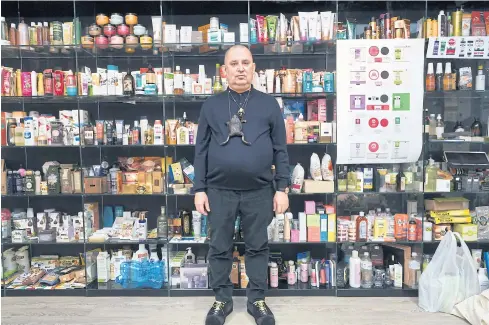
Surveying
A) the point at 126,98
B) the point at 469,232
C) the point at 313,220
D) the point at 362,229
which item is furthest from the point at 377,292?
the point at 126,98

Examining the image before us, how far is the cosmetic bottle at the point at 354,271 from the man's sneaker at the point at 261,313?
0.92 m

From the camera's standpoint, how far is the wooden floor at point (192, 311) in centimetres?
305

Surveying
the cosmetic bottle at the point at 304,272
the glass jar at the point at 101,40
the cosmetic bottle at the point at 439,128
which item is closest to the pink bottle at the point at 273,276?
the cosmetic bottle at the point at 304,272

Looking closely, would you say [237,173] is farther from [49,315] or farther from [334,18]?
[49,315]

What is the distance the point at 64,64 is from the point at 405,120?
3.28 m

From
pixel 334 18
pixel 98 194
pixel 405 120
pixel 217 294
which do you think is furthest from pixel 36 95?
pixel 405 120

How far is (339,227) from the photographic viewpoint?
356 cm

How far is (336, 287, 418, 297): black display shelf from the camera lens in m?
3.51

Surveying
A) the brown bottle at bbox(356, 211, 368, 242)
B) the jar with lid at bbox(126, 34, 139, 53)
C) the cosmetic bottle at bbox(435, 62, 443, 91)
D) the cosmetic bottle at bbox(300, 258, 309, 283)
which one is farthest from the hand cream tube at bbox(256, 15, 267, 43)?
the cosmetic bottle at bbox(300, 258, 309, 283)

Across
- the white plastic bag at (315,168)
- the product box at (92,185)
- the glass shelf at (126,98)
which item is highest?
the glass shelf at (126,98)

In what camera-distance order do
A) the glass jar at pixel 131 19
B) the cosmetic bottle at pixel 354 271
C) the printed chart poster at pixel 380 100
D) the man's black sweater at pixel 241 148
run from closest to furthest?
the man's black sweater at pixel 241 148, the printed chart poster at pixel 380 100, the cosmetic bottle at pixel 354 271, the glass jar at pixel 131 19

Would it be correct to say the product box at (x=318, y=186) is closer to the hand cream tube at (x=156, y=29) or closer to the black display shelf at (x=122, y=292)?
the black display shelf at (x=122, y=292)

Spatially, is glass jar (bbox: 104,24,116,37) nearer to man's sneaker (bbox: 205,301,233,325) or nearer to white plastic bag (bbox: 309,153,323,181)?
white plastic bag (bbox: 309,153,323,181)

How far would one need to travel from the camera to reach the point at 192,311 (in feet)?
10.6
